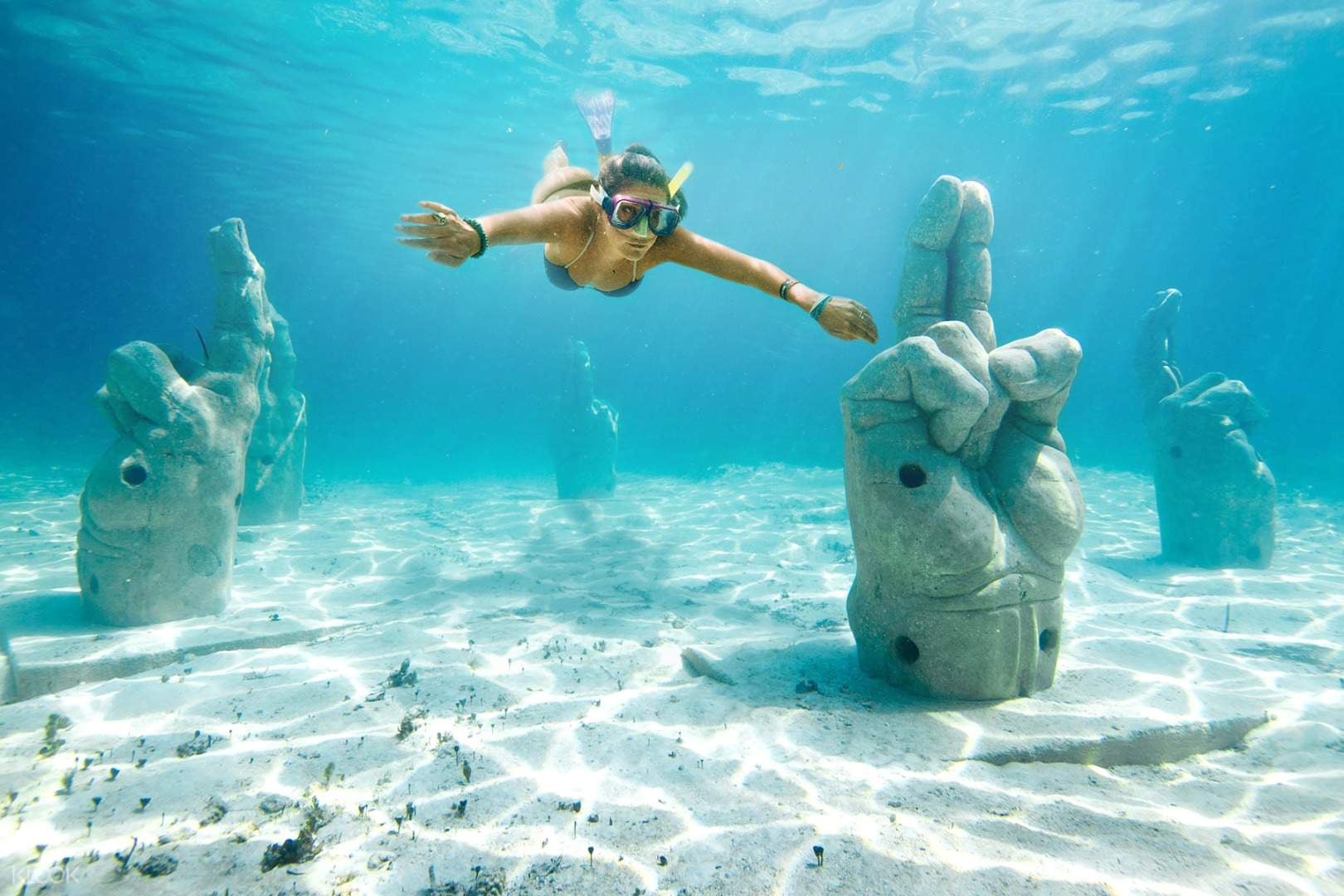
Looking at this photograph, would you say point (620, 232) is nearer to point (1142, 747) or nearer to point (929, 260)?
point (929, 260)

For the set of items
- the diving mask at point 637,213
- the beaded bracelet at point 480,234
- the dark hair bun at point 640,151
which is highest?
the dark hair bun at point 640,151

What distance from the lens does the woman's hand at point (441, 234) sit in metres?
2.48

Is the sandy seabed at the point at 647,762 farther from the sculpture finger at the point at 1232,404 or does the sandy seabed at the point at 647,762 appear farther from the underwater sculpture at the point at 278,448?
the underwater sculpture at the point at 278,448

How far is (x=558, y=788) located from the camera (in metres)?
3.56

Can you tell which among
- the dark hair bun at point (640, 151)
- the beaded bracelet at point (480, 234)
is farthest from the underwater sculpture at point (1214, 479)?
the beaded bracelet at point (480, 234)

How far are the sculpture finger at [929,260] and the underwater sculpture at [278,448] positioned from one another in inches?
468

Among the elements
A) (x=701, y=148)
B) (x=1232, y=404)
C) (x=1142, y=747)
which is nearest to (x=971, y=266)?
(x=1142, y=747)

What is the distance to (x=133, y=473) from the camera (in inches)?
259

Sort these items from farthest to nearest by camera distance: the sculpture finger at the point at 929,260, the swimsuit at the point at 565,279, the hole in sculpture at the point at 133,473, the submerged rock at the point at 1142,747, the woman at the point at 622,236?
the hole in sculpture at the point at 133,473 < the sculpture finger at the point at 929,260 < the swimsuit at the point at 565,279 < the submerged rock at the point at 1142,747 < the woman at the point at 622,236

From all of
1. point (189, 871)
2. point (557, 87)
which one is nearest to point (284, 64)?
point (557, 87)

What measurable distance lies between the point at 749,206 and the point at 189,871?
45.3 m

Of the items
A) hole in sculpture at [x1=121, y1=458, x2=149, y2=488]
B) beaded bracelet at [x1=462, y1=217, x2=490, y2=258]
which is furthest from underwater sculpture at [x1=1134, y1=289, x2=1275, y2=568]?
hole in sculpture at [x1=121, y1=458, x2=149, y2=488]

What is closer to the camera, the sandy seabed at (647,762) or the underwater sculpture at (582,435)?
the sandy seabed at (647,762)

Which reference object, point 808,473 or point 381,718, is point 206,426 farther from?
point 808,473
